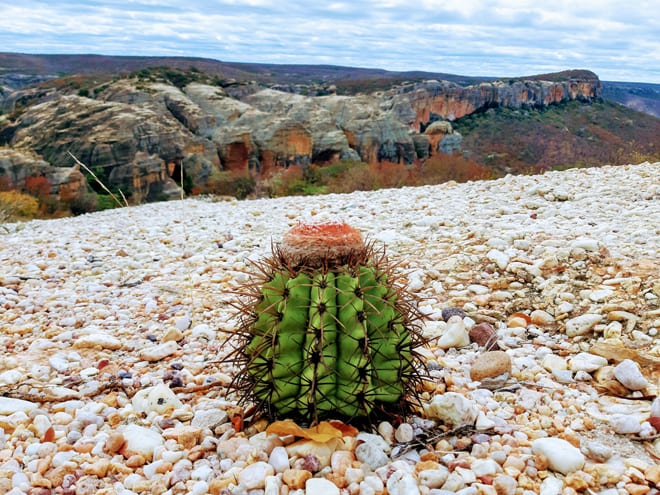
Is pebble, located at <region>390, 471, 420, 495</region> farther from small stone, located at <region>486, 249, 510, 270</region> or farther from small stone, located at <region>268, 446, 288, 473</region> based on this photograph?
small stone, located at <region>486, 249, 510, 270</region>

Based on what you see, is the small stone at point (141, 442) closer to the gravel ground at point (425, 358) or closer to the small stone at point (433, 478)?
the gravel ground at point (425, 358)

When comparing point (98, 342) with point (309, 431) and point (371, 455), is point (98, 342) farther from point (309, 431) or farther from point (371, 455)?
point (371, 455)

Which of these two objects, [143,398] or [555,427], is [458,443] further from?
[143,398]

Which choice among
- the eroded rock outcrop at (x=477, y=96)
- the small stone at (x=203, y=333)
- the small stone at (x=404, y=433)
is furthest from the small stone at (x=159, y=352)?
the eroded rock outcrop at (x=477, y=96)

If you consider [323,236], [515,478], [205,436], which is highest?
[323,236]

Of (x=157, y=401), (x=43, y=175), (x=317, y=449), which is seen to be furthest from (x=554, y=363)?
(x=43, y=175)

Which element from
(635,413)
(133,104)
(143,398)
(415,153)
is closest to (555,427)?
(635,413)
